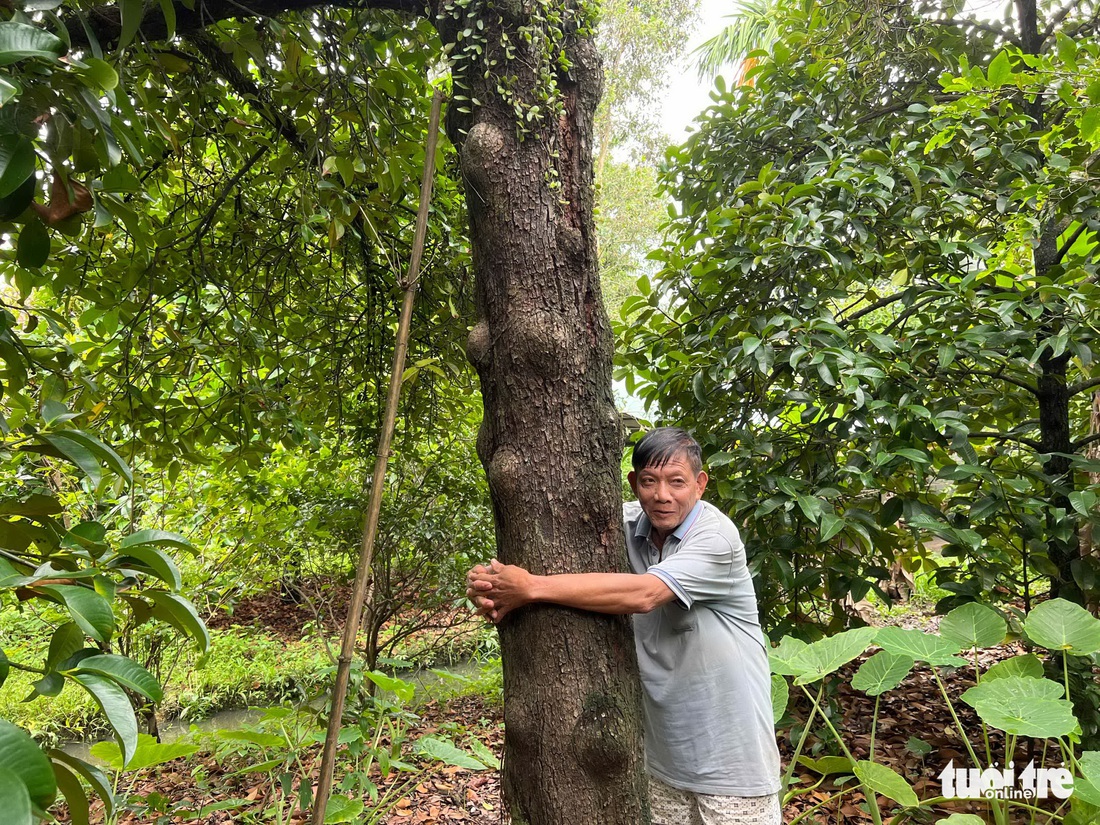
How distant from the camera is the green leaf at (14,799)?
0.44 metres

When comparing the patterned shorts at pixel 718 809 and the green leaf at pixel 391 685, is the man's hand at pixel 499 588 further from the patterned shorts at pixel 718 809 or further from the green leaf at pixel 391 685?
the green leaf at pixel 391 685

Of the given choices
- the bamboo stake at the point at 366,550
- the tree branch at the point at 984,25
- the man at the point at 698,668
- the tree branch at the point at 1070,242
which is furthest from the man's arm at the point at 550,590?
the tree branch at the point at 984,25

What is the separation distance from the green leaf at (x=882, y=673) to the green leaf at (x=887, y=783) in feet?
0.77

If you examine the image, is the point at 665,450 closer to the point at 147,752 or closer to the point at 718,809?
the point at 718,809

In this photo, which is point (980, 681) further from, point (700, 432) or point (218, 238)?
point (218, 238)

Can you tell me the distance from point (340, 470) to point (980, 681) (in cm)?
343

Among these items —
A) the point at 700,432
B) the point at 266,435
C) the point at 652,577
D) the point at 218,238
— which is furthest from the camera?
the point at 218,238

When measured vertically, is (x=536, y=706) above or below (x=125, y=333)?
below

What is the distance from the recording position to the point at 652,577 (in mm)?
1397

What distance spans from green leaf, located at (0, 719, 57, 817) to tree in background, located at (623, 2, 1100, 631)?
1820 millimetres

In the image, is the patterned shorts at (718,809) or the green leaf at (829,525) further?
the green leaf at (829,525)

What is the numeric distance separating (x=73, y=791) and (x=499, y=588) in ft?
2.30

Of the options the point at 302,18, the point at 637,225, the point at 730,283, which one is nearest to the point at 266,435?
the point at 302,18

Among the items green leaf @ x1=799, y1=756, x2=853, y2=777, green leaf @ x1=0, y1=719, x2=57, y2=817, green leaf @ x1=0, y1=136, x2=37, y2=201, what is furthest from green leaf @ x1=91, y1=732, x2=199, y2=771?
green leaf @ x1=799, y1=756, x2=853, y2=777
